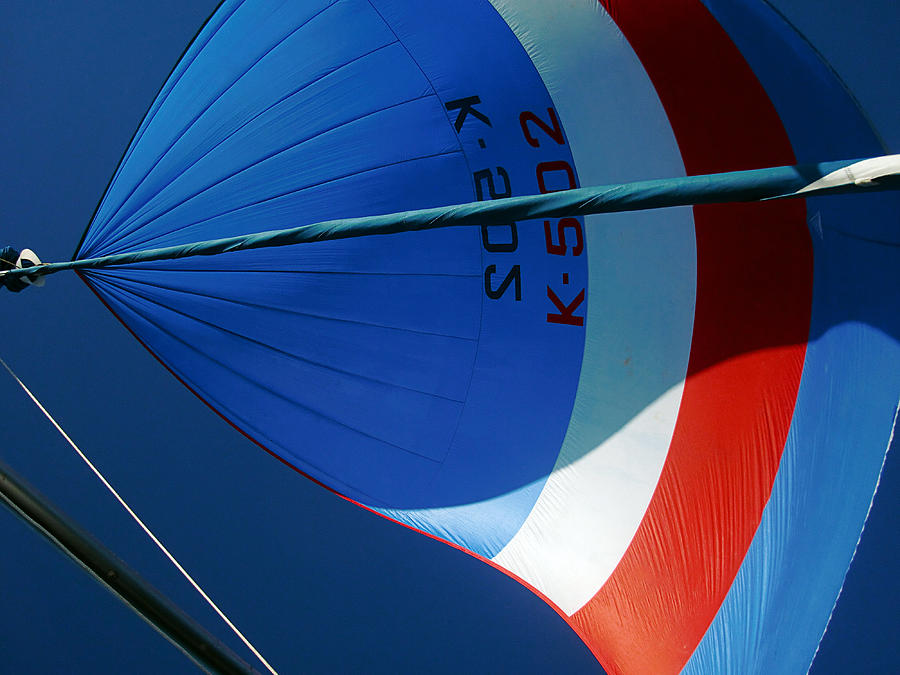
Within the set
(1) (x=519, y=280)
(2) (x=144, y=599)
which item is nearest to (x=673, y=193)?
(2) (x=144, y=599)

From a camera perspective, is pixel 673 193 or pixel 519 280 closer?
pixel 673 193

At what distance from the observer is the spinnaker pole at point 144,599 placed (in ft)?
3.17

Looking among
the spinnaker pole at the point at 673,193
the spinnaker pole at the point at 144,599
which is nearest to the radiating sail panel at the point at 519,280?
the spinnaker pole at the point at 673,193

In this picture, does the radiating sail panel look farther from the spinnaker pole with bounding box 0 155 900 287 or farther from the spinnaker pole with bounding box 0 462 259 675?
the spinnaker pole with bounding box 0 462 259 675

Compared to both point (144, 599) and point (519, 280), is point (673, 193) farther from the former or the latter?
point (519, 280)

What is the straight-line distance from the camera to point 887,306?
1.63 metres

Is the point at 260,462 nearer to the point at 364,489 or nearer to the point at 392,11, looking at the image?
the point at 364,489

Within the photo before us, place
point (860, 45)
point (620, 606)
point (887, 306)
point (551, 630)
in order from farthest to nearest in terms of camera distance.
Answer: point (551, 630) → point (860, 45) → point (620, 606) → point (887, 306)

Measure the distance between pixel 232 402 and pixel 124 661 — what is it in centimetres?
177

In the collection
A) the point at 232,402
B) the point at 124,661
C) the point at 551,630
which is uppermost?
the point at 232,402

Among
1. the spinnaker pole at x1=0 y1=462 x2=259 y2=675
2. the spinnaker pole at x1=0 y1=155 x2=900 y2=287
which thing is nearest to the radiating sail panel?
the spinnaker pole at x1=0 y1=155 x2=900 y2=287

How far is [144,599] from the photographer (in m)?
0.98

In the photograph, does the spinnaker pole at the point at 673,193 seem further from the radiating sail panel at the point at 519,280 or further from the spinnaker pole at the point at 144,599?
the radiating sail panel at the point at 519,280

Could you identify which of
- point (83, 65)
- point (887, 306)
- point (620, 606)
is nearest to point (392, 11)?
point (887, 306)
